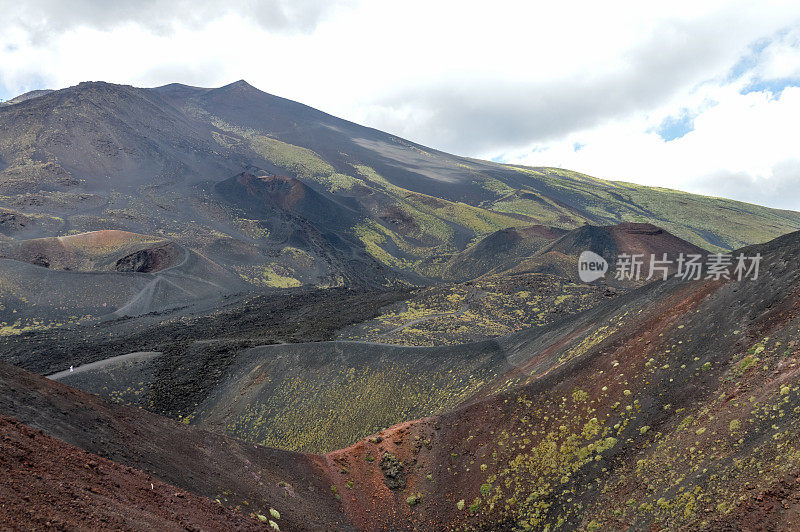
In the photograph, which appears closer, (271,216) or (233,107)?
(271,216)

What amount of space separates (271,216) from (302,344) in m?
67.3

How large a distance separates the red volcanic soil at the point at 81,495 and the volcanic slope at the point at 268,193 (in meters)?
62.3

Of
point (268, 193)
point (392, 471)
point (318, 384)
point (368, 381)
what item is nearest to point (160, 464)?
point (392, 471)

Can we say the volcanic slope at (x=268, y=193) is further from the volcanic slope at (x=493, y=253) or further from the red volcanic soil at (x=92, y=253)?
the red volcanic soil at (x=92, y=253)

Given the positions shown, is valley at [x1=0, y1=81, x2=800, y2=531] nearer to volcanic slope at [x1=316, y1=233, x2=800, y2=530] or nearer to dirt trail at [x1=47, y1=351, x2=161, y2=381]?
volcanic slope at [x1=316, y1=233, x2=800, y2=530]

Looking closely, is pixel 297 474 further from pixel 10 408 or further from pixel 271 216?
pixel 271 216

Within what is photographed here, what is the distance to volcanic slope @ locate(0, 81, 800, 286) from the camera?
84.1 m

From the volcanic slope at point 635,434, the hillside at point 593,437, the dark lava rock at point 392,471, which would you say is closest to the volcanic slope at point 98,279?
the hillside at point 593,437

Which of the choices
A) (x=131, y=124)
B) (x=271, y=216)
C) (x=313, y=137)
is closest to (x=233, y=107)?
(x=313, y=137)

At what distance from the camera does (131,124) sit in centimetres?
12344

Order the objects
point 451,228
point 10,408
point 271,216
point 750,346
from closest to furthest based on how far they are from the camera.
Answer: point 10,408
point 750,346
point 271,216
point 451,228

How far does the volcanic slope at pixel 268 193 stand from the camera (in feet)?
276

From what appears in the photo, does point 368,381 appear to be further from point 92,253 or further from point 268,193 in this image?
point 268,193

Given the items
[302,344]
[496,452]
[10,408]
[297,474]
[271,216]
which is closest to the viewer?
[10,408]
